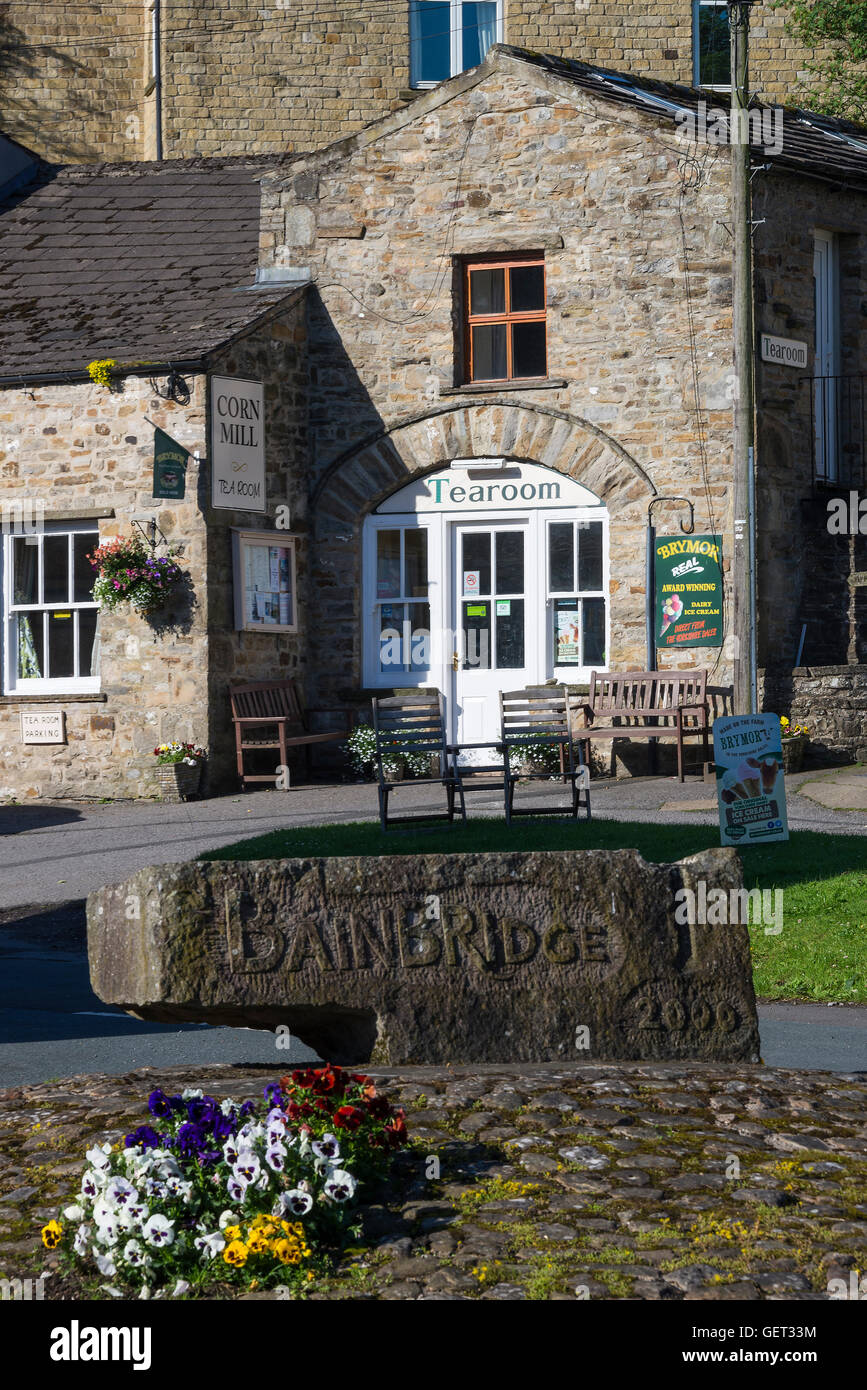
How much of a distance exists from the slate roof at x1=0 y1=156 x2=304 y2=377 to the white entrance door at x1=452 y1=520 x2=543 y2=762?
142 inches

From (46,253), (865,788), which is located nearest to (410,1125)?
(865,788)

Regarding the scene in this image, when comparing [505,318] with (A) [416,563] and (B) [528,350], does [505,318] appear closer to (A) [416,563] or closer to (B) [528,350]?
(B) [528,350]

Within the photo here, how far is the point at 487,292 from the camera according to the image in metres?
19.5

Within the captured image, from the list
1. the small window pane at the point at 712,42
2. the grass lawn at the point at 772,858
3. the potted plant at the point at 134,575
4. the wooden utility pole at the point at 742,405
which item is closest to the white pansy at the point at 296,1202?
the grass lawn at the point at 772,858

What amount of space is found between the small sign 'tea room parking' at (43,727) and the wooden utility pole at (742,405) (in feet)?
24.7

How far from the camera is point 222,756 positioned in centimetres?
1825

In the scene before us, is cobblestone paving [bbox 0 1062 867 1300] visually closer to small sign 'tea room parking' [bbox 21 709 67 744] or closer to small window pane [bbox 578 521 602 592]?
small sign 'tea room parking' [bbox 21 709 67 744]

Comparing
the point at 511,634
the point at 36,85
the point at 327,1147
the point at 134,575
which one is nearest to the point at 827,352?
the point at 511,634

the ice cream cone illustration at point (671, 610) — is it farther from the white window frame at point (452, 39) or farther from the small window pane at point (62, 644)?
the white window frame at point (452, 39)

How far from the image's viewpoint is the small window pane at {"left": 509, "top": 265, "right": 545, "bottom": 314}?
19.4 metres

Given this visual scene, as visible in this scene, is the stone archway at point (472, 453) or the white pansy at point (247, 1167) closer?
the white pansy at point (247, 1167)

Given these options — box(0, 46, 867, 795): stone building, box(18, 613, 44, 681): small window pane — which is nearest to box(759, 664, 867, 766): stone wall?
box(0, 46, 867, 795): stone building

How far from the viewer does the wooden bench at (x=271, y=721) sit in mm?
18188

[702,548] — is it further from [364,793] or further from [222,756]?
[222,756]
